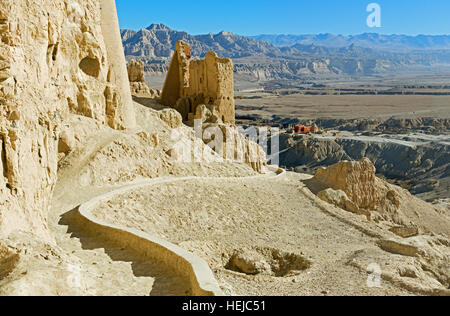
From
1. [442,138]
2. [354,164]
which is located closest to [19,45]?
[354,164]

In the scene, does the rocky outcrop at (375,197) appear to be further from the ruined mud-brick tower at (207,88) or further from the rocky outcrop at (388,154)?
the rocky outcrop at (388,154)

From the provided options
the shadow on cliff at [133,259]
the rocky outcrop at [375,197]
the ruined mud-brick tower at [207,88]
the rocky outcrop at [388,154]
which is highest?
the ruined mud-brick tower at [207,88]

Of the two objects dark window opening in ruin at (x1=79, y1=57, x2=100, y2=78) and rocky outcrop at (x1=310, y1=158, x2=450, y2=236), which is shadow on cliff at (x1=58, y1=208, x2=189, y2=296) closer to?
dark window opening in ruin at (x1=79, y1=57, x2=100, y2=78)

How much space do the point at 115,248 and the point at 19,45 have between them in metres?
5.25

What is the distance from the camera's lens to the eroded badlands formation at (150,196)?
876 cm

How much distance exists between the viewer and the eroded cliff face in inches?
346

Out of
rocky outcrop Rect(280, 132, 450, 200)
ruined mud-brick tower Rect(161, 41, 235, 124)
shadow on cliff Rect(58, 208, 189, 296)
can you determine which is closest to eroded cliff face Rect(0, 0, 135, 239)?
shadow on cliff Rect(58, 208, 189, 296)

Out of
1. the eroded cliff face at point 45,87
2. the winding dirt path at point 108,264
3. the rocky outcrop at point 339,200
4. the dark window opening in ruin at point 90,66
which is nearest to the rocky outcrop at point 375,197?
the rocky outcrop at point 339,200

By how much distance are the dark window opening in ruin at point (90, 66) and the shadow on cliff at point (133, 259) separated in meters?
7.64

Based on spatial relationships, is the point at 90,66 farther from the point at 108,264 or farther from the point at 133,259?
the point at 108,264

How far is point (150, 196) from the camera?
1653 centimetres

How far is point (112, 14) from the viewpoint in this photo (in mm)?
20812

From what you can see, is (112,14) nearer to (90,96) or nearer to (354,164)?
(90,96)
